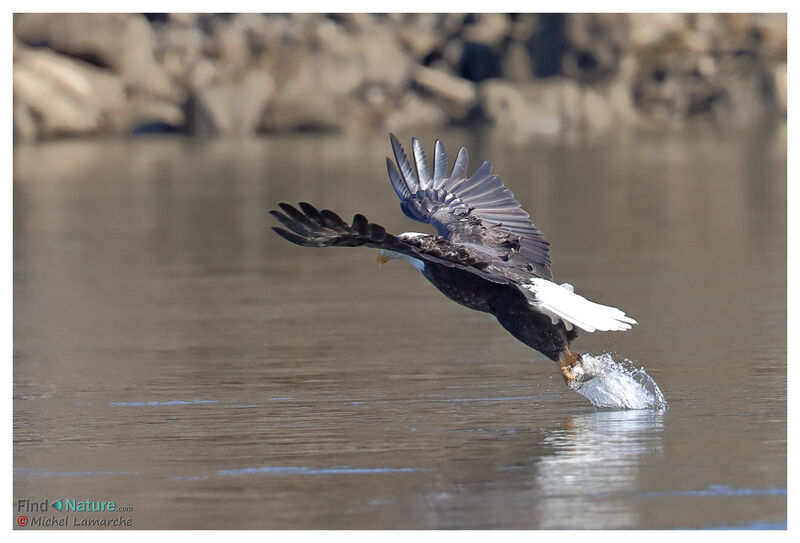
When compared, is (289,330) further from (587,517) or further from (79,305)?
(587,517)

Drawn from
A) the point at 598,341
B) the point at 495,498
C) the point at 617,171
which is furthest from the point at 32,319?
the point at 617,171

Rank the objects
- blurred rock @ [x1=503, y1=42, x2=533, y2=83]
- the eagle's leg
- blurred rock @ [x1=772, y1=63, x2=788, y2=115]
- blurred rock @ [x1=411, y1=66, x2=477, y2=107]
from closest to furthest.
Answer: the eagle's leg
blurred rock @ [x1=411, y1=66, x2=477, y2=107]
blurred rock @ [x1=772, y1=63, x2=788, y2=115]
blurred rock @ [x1=503, y1=42, x2=533, y2=83]

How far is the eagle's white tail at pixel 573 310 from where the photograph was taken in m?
7.24

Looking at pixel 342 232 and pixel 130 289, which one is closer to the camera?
pixel 342 232

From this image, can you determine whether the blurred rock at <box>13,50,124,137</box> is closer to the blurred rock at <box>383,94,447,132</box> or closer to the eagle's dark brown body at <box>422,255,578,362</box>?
the blurred rock at <box>383,94,447,132</box>

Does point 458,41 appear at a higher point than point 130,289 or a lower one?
higher

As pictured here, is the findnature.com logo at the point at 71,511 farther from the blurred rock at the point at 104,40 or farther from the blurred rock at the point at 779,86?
the blurred rock at the point at 779,86

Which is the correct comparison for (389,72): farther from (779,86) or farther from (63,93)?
(779,86)

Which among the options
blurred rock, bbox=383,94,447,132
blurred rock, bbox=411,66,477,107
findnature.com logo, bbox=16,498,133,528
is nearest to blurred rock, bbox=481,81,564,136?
blurred rock, bbox=411,66,477,107

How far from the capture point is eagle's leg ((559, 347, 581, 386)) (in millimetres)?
7758

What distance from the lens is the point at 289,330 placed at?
10516 mm

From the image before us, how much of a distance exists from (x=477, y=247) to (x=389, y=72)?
1680 inches

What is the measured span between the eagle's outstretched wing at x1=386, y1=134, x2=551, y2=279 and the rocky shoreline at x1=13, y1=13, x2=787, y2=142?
32.0 metres
